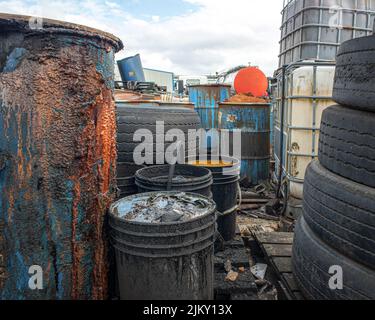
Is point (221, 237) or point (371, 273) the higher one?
point (371, 273)

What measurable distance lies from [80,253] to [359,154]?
1.72m

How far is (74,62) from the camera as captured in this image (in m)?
1.82

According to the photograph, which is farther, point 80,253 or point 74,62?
point 80,253

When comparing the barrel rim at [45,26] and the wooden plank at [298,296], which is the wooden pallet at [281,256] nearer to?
the wooden plank at [298,296]

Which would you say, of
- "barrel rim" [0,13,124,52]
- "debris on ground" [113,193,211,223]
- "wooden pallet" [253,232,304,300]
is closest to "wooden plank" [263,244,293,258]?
"wooden pallet" [253,232,304,300]

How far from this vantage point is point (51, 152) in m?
1.81

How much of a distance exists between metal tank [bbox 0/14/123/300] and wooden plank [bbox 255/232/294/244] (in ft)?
6.18

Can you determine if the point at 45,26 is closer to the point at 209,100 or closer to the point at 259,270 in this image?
the point at 259,270

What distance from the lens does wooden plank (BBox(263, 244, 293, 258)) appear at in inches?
119

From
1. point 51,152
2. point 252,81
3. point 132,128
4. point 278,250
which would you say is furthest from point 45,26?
point 252,81

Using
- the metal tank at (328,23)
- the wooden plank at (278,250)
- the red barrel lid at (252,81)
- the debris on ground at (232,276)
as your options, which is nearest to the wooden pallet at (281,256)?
the wooden plank at (278,250)

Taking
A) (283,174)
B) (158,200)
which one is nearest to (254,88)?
(283,174)

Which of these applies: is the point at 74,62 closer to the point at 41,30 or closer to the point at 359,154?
the point at 41,30

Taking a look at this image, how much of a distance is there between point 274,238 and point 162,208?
1685mm
